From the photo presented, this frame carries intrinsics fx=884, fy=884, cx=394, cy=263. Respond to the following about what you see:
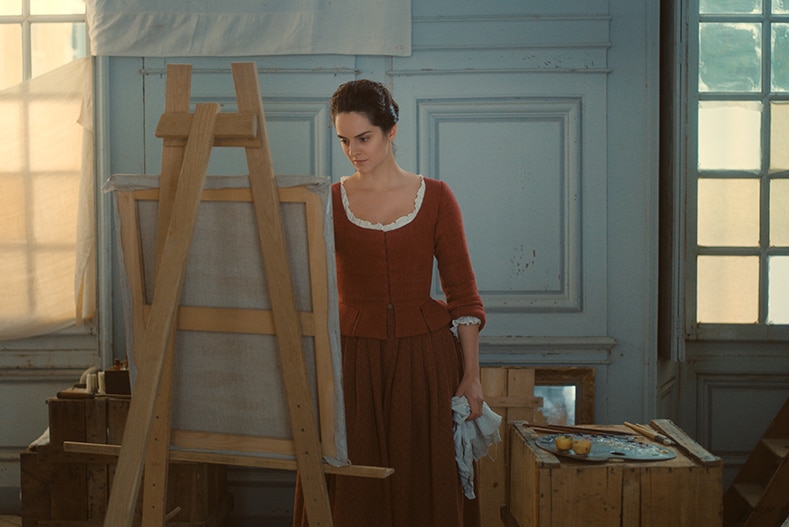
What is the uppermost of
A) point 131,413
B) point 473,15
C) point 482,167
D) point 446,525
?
point 473,15

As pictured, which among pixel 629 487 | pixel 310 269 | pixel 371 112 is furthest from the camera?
pixel 629 487

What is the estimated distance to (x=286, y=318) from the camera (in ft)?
6.42

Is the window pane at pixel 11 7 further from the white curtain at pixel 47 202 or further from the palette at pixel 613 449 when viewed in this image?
the palette at pixel 613 449

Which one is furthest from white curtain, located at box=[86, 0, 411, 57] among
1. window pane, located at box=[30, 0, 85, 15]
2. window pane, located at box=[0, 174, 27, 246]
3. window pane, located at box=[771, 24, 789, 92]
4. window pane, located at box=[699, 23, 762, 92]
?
window pane, located at box=[771, 24, 789, 92]

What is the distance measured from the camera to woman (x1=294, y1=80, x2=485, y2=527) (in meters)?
2.25

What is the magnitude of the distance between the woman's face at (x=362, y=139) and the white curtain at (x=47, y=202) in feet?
6.06

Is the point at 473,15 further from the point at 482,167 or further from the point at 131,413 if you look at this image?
the point at 131,413

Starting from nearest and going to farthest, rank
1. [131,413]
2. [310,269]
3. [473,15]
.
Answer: [131,413] → [310,269] → [473,15]

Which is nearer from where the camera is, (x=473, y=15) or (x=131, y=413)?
(x=131, y=413)

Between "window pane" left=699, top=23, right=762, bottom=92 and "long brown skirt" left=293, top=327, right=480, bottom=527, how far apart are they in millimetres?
2249

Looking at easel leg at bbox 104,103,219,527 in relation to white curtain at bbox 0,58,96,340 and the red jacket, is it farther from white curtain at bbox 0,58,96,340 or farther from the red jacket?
white curtain at bbox 0,58,96,340

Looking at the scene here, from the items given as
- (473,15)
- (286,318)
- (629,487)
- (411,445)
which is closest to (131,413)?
(286,318)

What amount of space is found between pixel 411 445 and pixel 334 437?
33 cm

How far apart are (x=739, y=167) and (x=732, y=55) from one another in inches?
19.0
